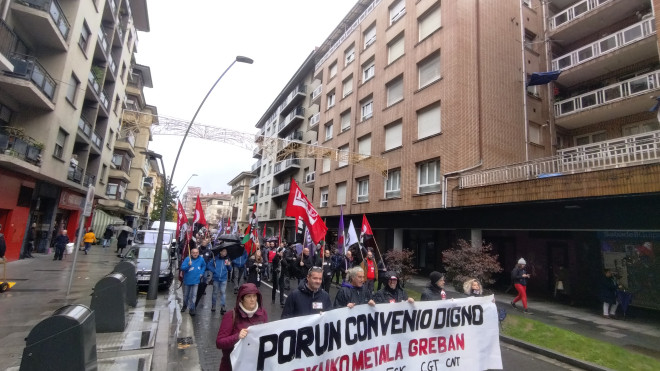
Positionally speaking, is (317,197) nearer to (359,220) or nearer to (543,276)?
(359,220)

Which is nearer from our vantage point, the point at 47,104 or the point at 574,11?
the point at 47,104

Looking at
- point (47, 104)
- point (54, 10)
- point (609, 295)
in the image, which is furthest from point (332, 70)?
point (609, 295)

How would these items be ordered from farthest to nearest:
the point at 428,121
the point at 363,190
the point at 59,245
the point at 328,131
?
the point at 328,131 < the point at 363,190 < the point at 428,121 < the point at 59,245

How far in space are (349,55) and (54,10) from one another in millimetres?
19264

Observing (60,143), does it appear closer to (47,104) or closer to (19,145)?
(47,104)

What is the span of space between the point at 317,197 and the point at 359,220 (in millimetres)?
6732

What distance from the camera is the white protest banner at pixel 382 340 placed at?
3.34 meters

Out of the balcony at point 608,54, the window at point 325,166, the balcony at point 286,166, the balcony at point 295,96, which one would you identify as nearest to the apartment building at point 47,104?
the window at point 325,166

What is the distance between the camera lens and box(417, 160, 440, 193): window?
16719 mm

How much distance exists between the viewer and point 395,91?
69.2 feet

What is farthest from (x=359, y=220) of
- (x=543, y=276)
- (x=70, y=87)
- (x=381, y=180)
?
(x=70, y=87)

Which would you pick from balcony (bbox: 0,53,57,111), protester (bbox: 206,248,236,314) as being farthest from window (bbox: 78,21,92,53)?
protester (bbox: 206,248,236,314)

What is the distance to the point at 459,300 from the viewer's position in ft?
15.8

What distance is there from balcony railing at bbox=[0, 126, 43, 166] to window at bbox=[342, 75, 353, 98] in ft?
64.4
